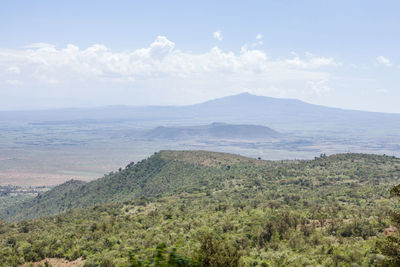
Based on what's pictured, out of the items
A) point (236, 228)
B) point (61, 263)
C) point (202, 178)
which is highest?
point (236, 228)

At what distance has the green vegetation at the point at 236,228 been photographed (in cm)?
1662

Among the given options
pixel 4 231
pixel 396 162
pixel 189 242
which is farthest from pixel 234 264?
pixel 396 162

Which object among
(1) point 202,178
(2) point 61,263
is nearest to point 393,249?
(2) point 61,263

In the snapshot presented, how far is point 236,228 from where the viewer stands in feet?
78.7

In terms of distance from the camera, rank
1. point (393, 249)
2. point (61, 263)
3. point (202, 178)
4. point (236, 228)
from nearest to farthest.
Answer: point (393, 249), point (61, 263), point (236, 228), point (202, 178)

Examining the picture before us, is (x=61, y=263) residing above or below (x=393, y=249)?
below

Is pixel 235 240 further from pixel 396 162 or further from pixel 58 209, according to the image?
pixel 58 209

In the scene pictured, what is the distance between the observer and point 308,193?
41438 millimetres

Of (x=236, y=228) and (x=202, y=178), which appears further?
(x=202, y=178)

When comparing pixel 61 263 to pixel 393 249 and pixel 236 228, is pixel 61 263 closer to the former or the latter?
pixel 236 228

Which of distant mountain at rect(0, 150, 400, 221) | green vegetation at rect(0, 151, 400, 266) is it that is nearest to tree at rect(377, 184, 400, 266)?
green vegetation at rect(0, 151, 400, 266)

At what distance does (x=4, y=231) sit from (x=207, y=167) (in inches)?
1853

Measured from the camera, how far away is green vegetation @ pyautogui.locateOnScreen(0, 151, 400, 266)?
16625 mm

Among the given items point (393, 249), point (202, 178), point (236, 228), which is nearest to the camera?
point (393, 249)
